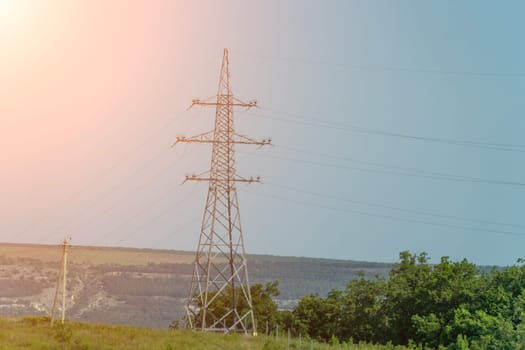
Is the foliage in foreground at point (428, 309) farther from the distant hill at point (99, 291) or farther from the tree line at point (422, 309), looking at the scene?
the distant hill at point (99, 291)

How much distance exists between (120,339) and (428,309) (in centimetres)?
2410

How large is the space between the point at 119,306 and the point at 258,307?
70.1 meters

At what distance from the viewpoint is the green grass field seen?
48.8m

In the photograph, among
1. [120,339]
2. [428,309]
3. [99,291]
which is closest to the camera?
[120,339]

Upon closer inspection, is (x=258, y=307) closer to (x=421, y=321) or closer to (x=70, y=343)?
(x=421, y=321)

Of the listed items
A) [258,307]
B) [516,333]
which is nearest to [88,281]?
[258,307]

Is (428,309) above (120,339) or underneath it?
above

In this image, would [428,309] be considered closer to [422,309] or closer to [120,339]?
[422,309]

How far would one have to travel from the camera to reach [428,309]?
210 feet

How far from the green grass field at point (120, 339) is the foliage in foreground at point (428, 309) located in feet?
18.7

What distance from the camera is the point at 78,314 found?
145250 millimetres

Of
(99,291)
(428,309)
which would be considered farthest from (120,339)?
(99,291)

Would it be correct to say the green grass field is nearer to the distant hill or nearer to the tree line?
the tree line

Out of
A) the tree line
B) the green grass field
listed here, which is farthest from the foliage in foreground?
the green grass field
